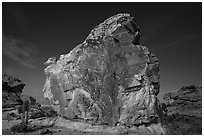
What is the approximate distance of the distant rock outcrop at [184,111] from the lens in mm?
29148

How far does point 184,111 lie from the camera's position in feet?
140

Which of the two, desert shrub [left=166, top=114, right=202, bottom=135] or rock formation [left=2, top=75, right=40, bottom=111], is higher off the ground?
rock formation [left=2, top=75, right=40, bottom=111]

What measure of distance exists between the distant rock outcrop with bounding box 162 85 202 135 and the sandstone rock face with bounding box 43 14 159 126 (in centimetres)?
488

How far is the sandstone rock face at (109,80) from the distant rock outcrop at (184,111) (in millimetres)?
4875

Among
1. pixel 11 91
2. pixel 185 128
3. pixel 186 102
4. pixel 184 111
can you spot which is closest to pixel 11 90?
pixel 11 91

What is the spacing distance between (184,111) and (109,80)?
2260 centimetres

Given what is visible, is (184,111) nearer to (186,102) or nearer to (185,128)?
(186,102)

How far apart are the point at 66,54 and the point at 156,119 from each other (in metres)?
21.4

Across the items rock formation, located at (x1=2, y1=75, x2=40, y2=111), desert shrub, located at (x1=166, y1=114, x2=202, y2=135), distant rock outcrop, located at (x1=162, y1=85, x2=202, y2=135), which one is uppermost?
rock formation, located at (x1=2, y1=75, x2=40, y2=111)

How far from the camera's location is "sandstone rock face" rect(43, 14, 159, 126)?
2928 cm

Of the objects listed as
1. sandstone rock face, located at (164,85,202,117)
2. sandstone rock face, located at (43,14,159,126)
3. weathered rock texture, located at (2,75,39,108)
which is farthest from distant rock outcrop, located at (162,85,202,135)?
weathered rock texture, located at (2,75,39,108)

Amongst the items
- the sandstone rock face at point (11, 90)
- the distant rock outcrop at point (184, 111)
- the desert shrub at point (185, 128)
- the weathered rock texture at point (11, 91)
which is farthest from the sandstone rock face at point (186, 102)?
the sandstone rock face at point (11, 90)

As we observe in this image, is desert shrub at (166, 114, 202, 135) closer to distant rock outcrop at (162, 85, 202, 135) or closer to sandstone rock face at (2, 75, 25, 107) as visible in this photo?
distant rock outcrop at (162, 85, 202, 135)

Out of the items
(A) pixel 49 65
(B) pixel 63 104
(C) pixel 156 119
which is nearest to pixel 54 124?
(B) pixel 63 104
